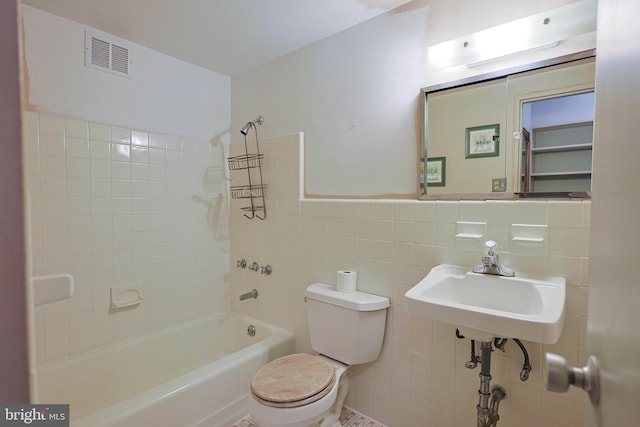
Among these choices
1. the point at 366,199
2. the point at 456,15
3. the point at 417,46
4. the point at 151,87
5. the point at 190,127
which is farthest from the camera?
the point at 190,127

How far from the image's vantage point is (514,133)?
1.30 m

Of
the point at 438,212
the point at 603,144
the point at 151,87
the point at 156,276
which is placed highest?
the point at 151,87

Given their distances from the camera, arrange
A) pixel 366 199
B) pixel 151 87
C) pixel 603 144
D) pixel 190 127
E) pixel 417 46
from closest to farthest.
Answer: pixel 603 144, pixel 417 46, pixel 366 199, pixel 151 87, pixel 190 127

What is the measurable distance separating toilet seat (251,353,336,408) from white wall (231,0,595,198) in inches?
37.2

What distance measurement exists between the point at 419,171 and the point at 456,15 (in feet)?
2.40

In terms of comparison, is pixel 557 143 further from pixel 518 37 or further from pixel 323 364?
pixel 323 364

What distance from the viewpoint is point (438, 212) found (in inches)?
57.6

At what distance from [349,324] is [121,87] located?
1.98m

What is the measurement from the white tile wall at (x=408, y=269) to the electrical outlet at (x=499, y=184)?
0.07 meters

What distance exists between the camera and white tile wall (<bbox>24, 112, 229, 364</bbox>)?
5.45 ft

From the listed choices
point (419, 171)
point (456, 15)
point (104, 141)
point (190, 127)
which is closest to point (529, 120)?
point (419, 171)

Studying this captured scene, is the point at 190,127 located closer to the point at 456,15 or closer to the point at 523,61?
the point at 456,15

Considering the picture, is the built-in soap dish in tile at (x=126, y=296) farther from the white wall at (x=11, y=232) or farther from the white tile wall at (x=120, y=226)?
the white wall at (x=11, y=232)

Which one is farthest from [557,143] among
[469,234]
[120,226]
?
[120,226]
